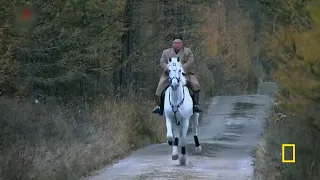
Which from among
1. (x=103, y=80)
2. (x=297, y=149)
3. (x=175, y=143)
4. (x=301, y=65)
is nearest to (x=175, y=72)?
(x=175, y=143)

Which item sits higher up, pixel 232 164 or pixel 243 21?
pixel 243 21

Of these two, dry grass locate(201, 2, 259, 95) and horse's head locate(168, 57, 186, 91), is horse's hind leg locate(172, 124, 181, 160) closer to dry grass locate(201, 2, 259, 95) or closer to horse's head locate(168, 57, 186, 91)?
horse's head locate(168, 57, 186, 91)

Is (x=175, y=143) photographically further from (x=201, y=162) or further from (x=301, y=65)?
(x=301, y=65)

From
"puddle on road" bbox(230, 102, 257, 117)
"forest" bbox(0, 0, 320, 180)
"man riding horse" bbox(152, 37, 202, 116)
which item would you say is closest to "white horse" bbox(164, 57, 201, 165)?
"man riding horse" bbox(152, 37, 202, 116)

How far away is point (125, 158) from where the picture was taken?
1777 cm

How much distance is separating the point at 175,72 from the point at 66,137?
3269mm

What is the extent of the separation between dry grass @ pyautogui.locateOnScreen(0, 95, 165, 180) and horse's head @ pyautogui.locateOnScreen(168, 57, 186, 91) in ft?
8.47

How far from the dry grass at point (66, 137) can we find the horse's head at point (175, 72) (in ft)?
8.47

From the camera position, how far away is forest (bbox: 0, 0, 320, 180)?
31.3 ft

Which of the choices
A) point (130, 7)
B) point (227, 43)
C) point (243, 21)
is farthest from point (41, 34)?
point (243, 21)

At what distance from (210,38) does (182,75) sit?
29669 millimetres

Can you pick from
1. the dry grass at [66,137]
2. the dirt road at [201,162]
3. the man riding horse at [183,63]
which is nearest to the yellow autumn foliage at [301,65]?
the dirt road at [201,162]

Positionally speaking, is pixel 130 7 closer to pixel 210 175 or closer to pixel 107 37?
pixel 107 37

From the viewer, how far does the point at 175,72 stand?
47.0 ft
